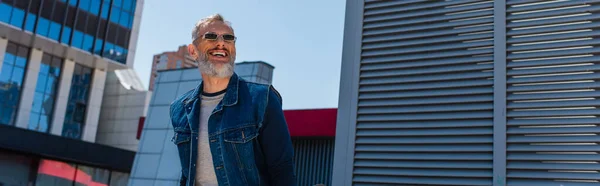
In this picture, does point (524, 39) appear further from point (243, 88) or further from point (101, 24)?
point (101, 24)

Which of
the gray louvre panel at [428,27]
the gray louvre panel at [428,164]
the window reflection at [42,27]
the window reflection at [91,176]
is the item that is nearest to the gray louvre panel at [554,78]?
the gray louvre panel at [428,27]

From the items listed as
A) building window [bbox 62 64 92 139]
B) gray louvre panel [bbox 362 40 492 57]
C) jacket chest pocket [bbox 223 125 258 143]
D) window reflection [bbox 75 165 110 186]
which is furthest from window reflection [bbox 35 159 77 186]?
jacket chest pocket [bbox 223 125 258 143]

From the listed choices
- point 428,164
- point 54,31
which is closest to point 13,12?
point 54,31

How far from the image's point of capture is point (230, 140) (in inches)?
87.0

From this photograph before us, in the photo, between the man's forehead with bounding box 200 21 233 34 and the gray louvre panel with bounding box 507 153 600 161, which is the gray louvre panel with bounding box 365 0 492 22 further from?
the man's forehead with bounding box 200 21 233 34

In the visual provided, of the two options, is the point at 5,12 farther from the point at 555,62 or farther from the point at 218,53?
the point at 218,53

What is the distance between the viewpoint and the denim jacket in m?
2.19

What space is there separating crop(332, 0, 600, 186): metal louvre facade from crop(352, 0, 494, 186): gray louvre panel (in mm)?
11

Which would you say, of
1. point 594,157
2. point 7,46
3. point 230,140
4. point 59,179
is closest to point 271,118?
point 230,140

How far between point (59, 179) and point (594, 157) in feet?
88.0

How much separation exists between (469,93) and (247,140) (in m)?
4.18

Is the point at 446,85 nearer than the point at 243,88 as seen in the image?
No

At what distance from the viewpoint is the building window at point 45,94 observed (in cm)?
3591

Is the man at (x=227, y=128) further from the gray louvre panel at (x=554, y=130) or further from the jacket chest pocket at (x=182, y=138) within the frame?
the gray louvre panel at (x=554, y=130)
